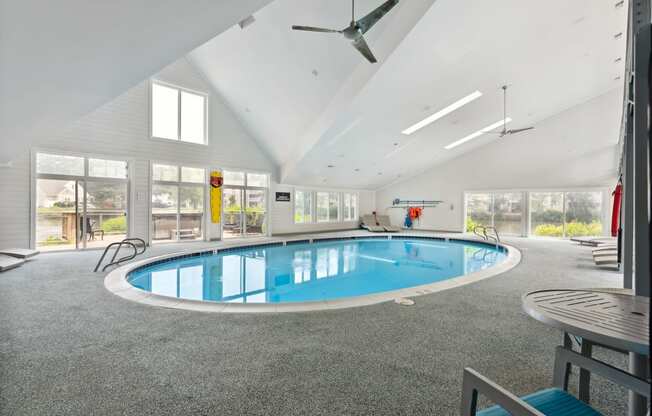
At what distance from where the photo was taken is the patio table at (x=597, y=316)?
0.97 meters

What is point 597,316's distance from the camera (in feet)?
3.84

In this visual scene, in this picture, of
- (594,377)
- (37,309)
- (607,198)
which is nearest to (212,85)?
(37,309)

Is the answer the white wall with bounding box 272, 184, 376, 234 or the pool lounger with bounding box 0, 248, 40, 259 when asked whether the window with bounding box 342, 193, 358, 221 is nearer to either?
the white wall with bounding box 272, 184, 376, 234

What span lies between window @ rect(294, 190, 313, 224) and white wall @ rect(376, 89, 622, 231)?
465cm

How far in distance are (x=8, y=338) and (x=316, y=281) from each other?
431 centimetres

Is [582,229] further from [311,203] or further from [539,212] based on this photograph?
[311,203]

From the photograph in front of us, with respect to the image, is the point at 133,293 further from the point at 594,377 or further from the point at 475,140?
the point at 475,140

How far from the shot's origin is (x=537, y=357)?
90.4 inches

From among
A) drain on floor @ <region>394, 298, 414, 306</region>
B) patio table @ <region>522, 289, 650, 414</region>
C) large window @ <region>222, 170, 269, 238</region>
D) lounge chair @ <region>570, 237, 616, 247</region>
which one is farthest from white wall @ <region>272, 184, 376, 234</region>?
patio table @ <region>522, 289, 650, 414</region>

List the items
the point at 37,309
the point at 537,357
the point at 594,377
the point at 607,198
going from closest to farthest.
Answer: the point at 594,377 < the point at 537,357 < the point at 37,309 < the point at 607,198

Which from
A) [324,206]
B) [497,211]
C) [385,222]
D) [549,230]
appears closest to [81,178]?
[324,206]

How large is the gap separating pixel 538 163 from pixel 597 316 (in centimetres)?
1178

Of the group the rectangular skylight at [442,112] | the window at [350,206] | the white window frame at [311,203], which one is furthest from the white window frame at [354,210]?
the rectangular skylight at [442,112]

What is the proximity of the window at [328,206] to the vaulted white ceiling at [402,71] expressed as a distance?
8.45 feet
